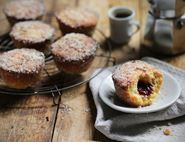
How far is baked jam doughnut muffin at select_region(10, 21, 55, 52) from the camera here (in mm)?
1437

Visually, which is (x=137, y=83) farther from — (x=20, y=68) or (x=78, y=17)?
(x=78, y=17)

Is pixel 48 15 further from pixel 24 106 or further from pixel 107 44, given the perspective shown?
pixel 24 106

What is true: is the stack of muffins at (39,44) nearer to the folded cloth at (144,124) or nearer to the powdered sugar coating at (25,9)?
the powdered sugar coating at (25,9)

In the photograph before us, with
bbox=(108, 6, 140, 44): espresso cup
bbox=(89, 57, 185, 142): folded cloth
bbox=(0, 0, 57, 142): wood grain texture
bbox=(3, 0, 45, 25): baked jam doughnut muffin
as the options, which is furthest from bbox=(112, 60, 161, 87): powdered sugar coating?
bbox=(3, 0, 45, 25): baked jam doughnut muffin

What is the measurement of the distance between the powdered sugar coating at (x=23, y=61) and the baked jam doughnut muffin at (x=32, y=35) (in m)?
0.07

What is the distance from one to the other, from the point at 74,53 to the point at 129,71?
0.82ft

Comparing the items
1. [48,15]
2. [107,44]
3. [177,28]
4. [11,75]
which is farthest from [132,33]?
[11,75]

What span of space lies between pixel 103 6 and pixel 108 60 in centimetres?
45

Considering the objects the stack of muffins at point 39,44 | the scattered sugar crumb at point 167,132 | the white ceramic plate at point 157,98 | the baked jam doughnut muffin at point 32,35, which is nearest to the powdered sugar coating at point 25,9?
the stack of muffins at point 39,44

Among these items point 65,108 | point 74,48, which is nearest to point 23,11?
point 74,48

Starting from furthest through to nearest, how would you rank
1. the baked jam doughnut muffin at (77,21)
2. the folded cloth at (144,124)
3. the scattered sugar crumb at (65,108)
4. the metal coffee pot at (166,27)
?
the baked jam doughnut muffin at (77,21)
the metal coffee pot at (166,27)
the scattered sugar crumb at (65,108)
the folded cloth at (144,124)

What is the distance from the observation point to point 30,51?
1366mm

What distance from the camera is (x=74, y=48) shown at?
1.36m

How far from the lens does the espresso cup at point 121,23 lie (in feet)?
5.08
